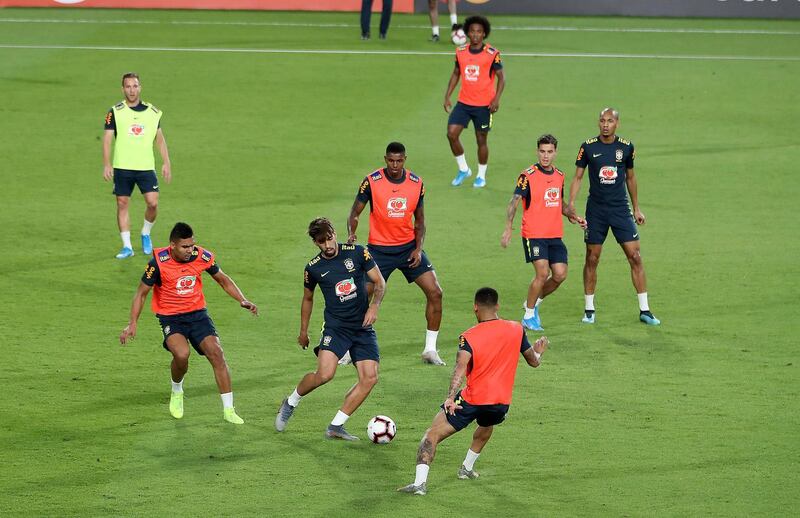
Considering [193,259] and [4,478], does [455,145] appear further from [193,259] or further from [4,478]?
[4,478]

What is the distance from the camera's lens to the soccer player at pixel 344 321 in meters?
11.8

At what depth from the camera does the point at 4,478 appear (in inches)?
432

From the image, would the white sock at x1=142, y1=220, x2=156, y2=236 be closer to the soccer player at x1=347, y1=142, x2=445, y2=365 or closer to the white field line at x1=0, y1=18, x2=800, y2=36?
the soccer player at x1=347, y1=142, x2=445, y2=365

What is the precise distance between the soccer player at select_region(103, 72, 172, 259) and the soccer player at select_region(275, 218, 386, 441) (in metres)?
6.05

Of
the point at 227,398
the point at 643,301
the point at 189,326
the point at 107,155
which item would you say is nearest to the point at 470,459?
the point at 227,398

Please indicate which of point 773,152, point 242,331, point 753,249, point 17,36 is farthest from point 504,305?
point 17,36

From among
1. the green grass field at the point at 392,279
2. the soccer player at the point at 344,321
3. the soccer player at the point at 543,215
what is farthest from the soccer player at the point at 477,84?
the soccer player at the point at 344,321

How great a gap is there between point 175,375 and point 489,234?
786cm

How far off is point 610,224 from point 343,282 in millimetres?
4777

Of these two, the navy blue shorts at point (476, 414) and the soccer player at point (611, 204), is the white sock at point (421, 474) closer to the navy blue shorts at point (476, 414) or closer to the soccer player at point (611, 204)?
the navy blue shorts at point (476, 414)

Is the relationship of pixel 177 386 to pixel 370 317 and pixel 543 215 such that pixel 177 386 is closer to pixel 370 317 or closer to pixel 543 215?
pixel 370 317

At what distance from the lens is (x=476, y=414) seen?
10719 mm

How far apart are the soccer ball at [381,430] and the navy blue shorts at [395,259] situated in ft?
8.07

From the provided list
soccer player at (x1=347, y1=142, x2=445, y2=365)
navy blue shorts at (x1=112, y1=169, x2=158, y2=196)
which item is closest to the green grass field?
soccer player at (x1=347, y1=142, x2=445, y2=365)
